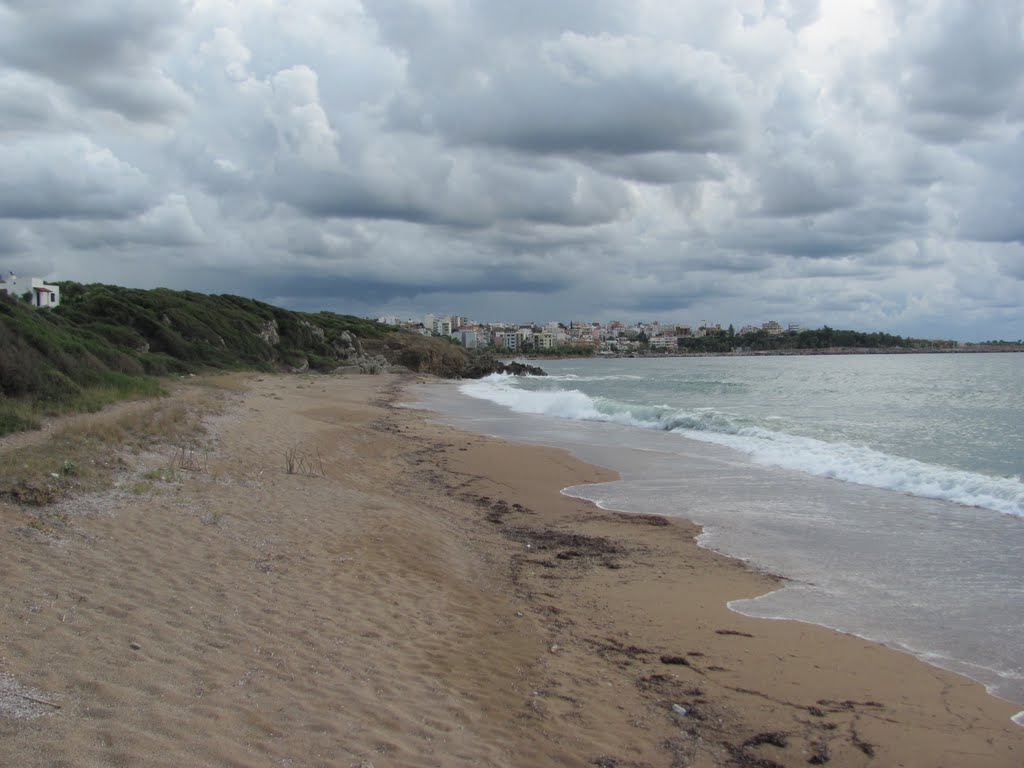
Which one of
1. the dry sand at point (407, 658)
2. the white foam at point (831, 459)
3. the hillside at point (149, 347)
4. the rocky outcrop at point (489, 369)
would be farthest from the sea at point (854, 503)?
the rocky outcrop at point (489, 369)

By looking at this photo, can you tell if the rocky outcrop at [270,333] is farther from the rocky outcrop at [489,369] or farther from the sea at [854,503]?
the sea at [854,503]

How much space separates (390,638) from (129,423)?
877cm

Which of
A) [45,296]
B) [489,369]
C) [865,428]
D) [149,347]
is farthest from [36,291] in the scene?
Answer: [865,428]

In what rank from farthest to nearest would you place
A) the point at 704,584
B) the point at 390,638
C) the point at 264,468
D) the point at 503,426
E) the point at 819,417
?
the point at 819,417, the point at 503,426, the point at 264,468, the point at 704,584, the point at 390,638

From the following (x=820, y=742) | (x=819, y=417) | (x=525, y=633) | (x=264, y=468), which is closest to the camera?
(x=820, y=742)

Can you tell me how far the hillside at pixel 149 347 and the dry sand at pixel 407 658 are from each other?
7433mm

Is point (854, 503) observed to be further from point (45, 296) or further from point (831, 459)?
point (45, 296)

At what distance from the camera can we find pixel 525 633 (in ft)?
19.7

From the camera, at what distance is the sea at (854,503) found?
6.66 metres

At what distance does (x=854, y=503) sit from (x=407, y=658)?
9567mm

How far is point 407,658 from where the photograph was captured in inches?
203

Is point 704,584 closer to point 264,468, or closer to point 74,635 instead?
point 74,635

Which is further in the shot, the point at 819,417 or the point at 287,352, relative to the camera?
the point at 287,352

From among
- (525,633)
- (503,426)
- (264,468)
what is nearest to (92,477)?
(264,468)
